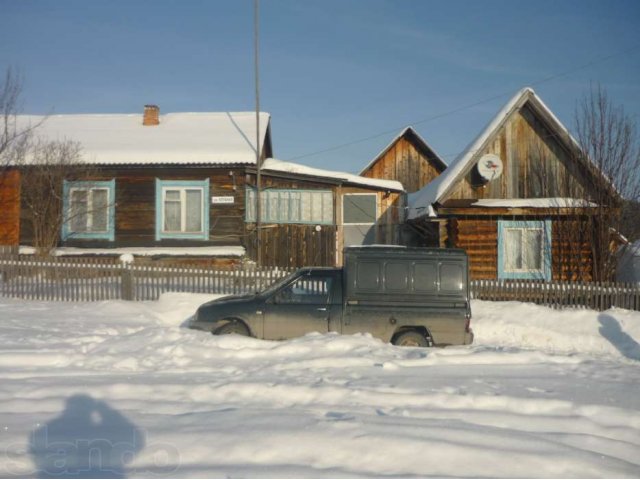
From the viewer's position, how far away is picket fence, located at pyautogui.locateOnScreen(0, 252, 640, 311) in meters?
12.8

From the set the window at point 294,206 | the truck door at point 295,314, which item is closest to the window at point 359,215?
the window at point 294,206

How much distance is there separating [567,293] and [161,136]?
1550cm

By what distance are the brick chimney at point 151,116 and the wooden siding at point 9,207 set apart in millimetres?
5523

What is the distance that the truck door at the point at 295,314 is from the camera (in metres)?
8.93

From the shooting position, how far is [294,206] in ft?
62.5

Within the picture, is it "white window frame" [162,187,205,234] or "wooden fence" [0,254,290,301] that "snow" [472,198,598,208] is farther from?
"white window frame" [162,187,205,234]

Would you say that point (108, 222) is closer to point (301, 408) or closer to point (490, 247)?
point (490, 247)

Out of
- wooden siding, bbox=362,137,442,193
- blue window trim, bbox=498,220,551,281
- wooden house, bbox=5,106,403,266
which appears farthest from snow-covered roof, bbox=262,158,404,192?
wooden siding, bbox=362,137,442,193

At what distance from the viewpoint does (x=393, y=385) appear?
6.50m

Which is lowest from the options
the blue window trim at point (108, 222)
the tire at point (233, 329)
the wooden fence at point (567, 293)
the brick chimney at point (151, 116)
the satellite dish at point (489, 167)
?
the tire at point (233, 329)

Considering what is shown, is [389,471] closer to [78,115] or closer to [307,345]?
[307,345]

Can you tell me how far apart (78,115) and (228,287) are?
1474 cm

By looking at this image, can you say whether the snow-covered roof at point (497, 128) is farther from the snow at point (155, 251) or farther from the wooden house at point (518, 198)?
the snow at point (155, 251)

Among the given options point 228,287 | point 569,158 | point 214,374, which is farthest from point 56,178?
point 569,158
